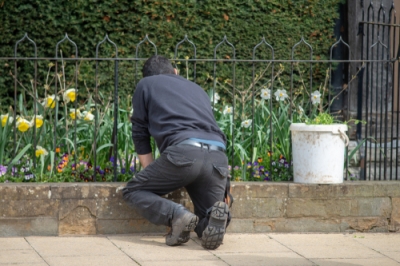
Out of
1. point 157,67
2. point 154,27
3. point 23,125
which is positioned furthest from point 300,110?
point 23,125

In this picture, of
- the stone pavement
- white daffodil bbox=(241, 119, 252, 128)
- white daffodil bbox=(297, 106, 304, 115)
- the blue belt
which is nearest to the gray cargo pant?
the blue belt

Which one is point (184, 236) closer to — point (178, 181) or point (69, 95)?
point (178, 181)

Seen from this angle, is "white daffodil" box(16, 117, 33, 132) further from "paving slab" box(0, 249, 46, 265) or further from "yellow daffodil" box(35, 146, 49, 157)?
"paving slab" box(0, 249, 46, 265)

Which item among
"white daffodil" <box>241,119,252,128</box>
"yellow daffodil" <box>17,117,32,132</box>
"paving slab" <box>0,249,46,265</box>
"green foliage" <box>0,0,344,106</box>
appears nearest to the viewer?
"paving slab" <box>0,249,46,265</box>

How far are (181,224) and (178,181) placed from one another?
288mm

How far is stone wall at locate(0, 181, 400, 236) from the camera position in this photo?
201 inches

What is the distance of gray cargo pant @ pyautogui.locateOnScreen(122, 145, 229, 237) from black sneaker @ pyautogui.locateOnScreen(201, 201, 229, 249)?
0.20 metres

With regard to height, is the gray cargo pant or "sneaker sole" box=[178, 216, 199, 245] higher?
the gray cargo pant

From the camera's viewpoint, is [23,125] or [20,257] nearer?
Answer: [20,257]

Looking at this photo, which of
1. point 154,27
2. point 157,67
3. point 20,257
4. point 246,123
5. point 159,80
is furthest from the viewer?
point 154,27

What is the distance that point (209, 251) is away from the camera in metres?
4.76

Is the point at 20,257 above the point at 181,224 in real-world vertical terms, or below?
below

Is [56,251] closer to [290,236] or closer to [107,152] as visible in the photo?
[107,152]

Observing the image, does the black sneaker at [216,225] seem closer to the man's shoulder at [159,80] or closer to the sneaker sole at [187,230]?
the sneaker sole at [187,230]
